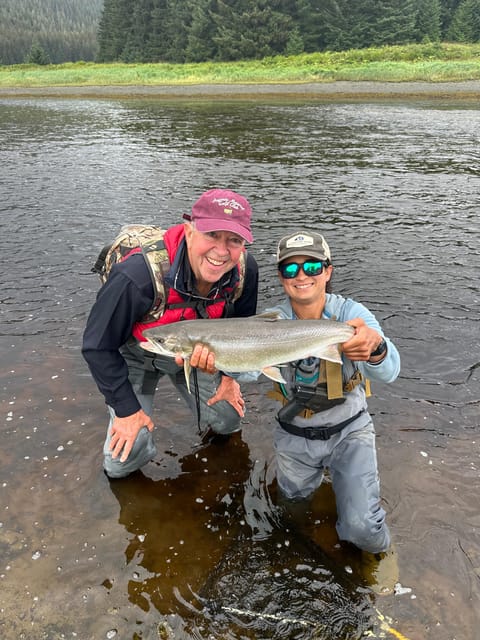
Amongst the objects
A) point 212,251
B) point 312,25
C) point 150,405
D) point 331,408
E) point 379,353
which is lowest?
point 150,405

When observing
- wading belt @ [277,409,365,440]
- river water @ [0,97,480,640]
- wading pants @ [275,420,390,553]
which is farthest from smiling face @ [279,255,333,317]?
river water @ [0,97,480,640]

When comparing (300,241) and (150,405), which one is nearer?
(300,241)

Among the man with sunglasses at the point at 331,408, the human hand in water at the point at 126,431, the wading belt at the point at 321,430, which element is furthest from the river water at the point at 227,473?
the wading belt at the point at 321,430

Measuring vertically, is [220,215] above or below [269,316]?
above

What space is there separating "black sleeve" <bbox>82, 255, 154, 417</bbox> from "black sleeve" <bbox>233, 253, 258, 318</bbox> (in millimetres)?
1036

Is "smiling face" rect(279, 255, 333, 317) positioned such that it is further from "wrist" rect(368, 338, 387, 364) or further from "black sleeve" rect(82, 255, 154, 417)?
"black sleeve" rect(82, 255, 154, 417)

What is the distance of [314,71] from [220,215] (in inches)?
2210

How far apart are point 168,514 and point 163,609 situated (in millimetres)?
944

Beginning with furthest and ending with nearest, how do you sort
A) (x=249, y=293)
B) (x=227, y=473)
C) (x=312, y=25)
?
(x=312, y=25) → (x=227, y=473) → (x=249, y=293)

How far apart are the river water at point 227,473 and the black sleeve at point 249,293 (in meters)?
1.59

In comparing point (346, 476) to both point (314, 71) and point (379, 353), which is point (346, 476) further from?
point (314, 71)

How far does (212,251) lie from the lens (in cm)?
396

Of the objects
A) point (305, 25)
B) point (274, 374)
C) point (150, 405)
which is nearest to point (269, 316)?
point (274, 374)

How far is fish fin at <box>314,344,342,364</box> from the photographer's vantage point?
3.74 meters
